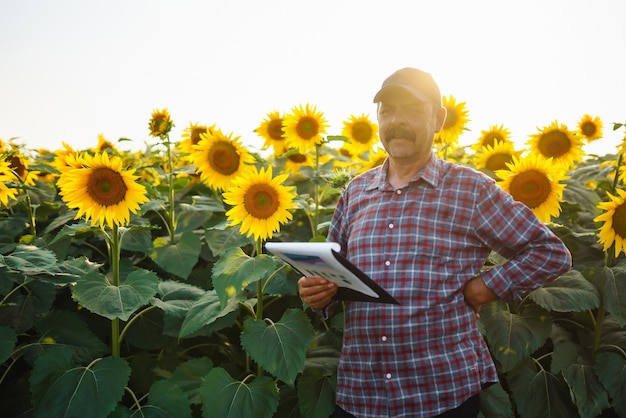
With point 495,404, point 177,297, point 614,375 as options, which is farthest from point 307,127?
point 614,375

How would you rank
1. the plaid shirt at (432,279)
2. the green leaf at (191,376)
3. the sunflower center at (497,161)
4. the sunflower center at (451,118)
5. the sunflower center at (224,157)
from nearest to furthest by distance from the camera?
1. the plaid shirt at (432,279)
2. the green leaf at (191,376)
3. the sunflower center at (224,157)
4. the sunflower center at (497,161)
5. the sunflower center at (451,118)

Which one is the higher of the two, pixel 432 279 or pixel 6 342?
pixel 432 279

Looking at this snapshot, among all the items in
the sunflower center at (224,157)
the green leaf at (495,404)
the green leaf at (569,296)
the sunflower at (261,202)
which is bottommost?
the green leaf at (495,404)

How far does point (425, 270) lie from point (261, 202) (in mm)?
1020

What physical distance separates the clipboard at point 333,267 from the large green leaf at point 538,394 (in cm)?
143

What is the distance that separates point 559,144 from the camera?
166 inches

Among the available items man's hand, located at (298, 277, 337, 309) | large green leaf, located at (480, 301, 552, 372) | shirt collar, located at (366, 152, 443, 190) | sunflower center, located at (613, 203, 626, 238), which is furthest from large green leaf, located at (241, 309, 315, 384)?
sunflower center, located at (613, 203, 626, 238)

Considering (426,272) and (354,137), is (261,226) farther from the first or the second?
(354,137)

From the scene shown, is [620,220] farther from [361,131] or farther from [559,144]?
[361,131]

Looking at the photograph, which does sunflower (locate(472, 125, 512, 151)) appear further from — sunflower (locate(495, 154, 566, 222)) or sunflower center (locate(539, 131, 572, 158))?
sunflower (locate(495, 154, 566, 222))

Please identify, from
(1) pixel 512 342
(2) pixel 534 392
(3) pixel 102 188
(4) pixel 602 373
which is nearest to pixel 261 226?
(3) pixel 102 188

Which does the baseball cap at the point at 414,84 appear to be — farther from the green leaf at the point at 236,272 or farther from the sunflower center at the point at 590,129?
the sunflower center at the point at 590,129

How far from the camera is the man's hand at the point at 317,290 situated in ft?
7.00

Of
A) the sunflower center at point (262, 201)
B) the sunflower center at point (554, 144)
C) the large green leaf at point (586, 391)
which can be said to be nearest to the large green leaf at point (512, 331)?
the large green leaf at point (586, 391)
